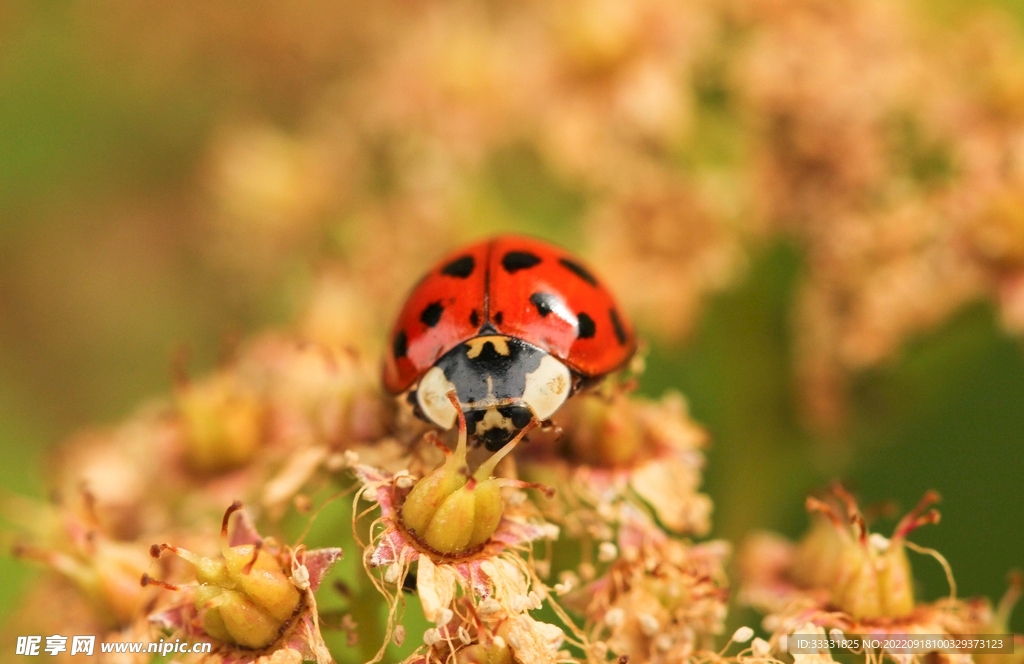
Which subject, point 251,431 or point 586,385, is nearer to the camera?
point 586,385

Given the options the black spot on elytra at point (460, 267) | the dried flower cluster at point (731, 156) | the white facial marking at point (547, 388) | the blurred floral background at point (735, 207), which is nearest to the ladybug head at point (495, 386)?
the white facial marking at point (547, 388)

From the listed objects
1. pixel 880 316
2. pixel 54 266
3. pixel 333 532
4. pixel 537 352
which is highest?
pixel 54 266

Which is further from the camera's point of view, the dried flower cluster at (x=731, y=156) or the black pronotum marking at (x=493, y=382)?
the dried flower cluster at (x=731, y=156)

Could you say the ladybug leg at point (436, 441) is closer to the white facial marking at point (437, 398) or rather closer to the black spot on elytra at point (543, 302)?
the white facial marking at point (437, 398)

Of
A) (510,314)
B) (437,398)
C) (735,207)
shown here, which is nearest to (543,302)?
(510,314)

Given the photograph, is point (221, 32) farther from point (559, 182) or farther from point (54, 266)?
point (559, 182)

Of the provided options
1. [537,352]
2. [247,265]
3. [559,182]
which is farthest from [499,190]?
[537,352]

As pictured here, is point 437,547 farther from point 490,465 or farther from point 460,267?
point 460,267

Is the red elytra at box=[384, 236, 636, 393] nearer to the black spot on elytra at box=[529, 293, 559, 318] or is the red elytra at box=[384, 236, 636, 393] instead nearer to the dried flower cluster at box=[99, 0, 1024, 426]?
the black spot on elytra at box=[529, 293, 559, 318]
